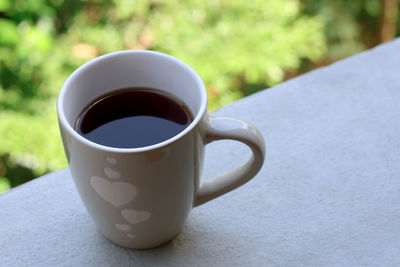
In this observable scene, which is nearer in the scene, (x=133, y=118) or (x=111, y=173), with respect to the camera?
(x=111, y=173)

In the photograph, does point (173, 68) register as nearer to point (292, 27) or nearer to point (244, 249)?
point (244, 249)

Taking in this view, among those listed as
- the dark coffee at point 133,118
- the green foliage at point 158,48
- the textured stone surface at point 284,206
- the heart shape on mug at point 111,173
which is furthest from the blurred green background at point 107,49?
the heart shape on mug at point 111,173

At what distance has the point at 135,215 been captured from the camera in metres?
0.58

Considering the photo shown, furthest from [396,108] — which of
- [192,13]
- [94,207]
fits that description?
[192,13]

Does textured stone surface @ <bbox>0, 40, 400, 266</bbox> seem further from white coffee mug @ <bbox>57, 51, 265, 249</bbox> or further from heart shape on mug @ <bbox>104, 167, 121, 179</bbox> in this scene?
heart shape on mug @ <bbox>104, 167, 121, 179</bbox>

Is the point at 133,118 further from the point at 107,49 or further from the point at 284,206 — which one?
the point at 107,49

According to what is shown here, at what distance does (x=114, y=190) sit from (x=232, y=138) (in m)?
0.13

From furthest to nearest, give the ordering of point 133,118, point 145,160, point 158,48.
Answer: point 158,48
point 133,118
point 145,160

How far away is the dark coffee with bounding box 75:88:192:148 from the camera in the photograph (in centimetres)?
60

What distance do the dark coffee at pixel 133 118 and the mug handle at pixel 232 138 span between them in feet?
0.20

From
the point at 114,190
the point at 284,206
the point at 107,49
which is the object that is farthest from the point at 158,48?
the point at 114,190

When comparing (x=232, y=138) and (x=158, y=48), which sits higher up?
(x=232, y=138)

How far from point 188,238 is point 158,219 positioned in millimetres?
97

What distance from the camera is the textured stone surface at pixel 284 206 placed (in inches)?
26.2
